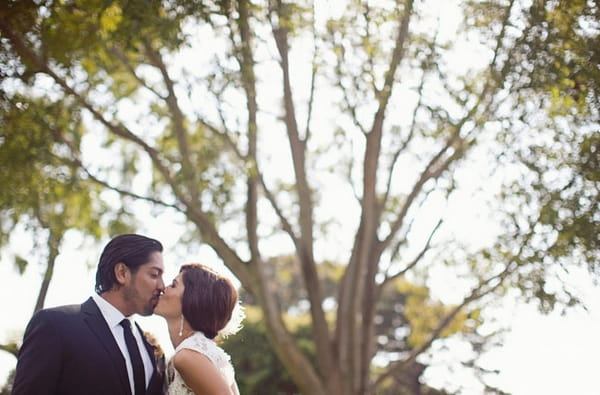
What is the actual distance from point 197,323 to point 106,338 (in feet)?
1.99

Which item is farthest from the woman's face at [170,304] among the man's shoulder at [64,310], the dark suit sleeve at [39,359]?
the dark suit sleeve at [39,359]

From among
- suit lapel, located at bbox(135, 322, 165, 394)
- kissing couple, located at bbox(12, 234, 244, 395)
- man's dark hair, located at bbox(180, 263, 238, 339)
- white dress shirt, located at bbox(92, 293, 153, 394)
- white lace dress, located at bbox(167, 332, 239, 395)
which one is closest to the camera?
kissing couple, located at bbox(12, 234, 244, 395)

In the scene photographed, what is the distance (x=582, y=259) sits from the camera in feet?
24.0

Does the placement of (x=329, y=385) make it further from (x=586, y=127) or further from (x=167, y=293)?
(x=167, y=293)

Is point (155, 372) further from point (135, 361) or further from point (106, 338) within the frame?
point (106, 338)

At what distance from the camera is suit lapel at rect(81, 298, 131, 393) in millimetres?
3559

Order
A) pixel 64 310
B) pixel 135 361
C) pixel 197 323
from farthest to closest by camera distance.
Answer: pixel 197 323 → pixel 135 361 → pixel 64 310

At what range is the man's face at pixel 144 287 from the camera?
383 cm

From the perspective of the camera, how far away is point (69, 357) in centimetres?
345

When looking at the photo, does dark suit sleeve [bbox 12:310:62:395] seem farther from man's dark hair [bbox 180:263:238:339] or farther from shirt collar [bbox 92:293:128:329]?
man's dark hair [bbox 180:263:238:339]

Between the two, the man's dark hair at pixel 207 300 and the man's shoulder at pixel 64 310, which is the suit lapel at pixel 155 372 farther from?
the man's shoulder at pixel 64 310

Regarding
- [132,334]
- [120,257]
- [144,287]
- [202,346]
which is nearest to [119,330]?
[132,334]

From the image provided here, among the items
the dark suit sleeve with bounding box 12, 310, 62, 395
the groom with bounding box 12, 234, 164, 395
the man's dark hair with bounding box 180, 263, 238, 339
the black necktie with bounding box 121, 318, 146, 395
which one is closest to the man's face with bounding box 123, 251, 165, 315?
the groom with bounding box 12, 234, 164, 395

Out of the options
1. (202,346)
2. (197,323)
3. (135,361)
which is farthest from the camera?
(197,323)
